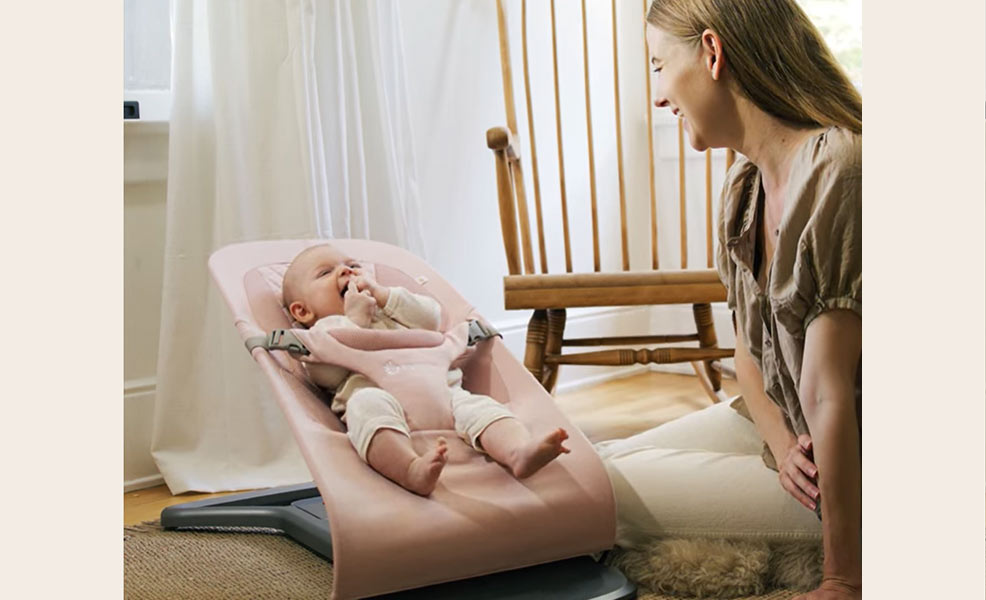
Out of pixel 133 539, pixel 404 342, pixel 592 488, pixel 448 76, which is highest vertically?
pixel 448 76

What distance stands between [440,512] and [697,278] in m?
0.98

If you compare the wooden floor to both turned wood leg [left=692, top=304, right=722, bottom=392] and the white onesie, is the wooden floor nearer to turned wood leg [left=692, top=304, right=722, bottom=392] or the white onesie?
turned wood leg [left=692, top=304, right=722, bottom=392]

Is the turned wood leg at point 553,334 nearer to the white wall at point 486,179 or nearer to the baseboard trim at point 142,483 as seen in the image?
the white wall at point 486,179

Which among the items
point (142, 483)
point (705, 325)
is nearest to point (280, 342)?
point (142, 483)

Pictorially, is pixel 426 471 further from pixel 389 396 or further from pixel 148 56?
pixel 148 56

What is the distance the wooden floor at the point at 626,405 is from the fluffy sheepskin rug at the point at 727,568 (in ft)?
3.02

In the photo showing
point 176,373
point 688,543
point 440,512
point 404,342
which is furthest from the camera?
point 176,373

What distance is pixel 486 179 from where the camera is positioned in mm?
2457

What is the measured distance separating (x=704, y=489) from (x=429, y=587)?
0.34 m

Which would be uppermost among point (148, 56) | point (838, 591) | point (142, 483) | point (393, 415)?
Answer: point (148, 56)

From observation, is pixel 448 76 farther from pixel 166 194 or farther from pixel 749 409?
pixel 749 409

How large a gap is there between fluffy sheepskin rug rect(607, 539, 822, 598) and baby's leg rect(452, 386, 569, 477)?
186mm

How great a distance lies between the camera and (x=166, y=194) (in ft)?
5.97

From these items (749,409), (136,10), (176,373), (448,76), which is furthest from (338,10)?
(749,409)
